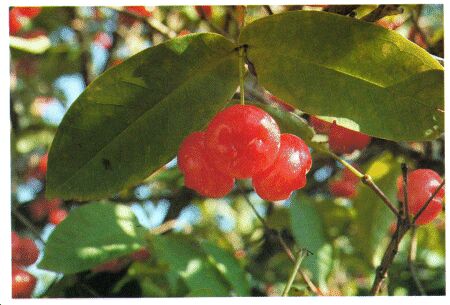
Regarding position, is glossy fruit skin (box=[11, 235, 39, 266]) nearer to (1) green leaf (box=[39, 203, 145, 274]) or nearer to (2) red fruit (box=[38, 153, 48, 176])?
(1) green leaf (box=[39, 203, 145, 274])

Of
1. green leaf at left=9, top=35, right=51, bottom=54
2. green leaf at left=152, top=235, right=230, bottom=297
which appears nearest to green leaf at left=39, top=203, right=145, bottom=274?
green leaf at left=152, top=235, right=230, bottom=297

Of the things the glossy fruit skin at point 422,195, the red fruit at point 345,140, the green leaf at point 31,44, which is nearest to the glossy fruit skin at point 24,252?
the green leaf at point 31,44

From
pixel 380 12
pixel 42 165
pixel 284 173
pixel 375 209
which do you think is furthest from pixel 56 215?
pixel 380 12

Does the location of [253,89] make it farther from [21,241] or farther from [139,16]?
[21,241]

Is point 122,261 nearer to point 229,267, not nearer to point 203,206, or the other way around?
point 229,267

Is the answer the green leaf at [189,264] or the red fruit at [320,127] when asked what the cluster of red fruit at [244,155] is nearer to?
the red fruit at [320,127]

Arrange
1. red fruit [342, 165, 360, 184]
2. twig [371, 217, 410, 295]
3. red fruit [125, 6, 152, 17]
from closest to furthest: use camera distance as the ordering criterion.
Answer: twig [371, 217, 410, 295] < red fruit [125, 6, 152, 17] < red fruit [342, 165, 360, 184]
